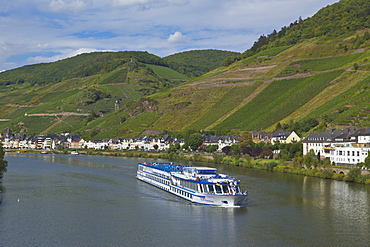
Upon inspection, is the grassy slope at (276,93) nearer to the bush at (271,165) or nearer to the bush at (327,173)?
the bush at (271,165)

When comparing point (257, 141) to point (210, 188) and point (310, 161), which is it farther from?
point (210, 188)

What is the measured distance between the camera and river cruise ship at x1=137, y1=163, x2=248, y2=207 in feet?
157

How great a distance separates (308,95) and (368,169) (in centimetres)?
7447

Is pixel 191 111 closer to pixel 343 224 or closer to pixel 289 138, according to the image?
pixel 289 138

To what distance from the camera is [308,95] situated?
138125mm

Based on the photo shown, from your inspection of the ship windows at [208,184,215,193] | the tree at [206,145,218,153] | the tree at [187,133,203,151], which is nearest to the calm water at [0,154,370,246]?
the ship windows at [208,184,215,193]

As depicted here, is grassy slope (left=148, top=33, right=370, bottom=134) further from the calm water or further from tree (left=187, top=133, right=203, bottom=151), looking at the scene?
the calm water

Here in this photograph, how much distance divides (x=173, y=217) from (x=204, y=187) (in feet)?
22.9

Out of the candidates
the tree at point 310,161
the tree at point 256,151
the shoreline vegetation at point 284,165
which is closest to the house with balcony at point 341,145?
the shoreline vegetation at point 284,165

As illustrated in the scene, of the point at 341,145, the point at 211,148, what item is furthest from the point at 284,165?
the point at 211,148

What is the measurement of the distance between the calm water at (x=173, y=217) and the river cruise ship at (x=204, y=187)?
1098mm

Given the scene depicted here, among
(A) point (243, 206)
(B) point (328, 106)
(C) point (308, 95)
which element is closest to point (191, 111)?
(C) point (308, 95)

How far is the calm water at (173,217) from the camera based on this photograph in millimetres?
36500

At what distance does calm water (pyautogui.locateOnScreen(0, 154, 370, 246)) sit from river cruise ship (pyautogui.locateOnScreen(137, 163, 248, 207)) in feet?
3.60
